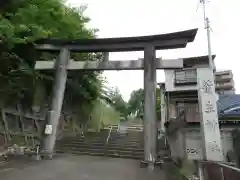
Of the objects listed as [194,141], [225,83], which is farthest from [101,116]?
[225,83]

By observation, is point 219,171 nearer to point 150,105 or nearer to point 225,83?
point 150,105

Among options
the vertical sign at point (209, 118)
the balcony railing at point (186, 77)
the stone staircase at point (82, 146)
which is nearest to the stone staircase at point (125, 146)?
the stone staircase at point (82, 146)

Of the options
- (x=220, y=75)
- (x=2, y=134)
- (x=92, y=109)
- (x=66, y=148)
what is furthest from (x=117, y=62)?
(x=220, y=75)

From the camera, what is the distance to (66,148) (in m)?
14.3

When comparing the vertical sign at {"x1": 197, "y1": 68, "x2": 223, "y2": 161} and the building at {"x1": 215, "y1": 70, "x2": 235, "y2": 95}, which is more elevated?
the building at {"x1": 215, "y1": 70, "x2": 235, "y2": 95}

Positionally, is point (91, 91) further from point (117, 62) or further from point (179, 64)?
point (179, 64)

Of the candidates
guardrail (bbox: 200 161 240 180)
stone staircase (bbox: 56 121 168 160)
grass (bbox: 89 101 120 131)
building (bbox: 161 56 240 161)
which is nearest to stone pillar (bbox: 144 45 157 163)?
building (bbox: 161 56 240 161)

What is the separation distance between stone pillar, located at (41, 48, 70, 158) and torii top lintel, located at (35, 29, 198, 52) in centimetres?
55

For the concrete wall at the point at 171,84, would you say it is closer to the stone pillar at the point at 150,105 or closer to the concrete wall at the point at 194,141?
the concrete wall at the point at 194,141

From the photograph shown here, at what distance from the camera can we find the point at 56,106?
1216 centimetres

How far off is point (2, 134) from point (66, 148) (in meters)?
3.61

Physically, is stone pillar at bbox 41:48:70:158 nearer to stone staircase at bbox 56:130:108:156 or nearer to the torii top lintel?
the torii top lintel

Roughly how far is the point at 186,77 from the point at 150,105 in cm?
1070

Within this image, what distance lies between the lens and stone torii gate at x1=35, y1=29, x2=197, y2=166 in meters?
11.0
